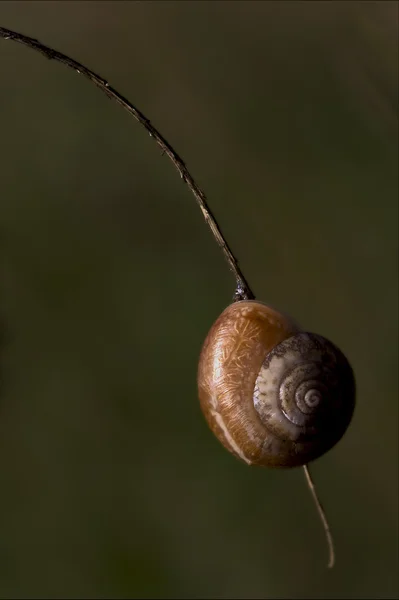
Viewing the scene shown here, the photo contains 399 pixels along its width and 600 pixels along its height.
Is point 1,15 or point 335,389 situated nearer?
point 335,389

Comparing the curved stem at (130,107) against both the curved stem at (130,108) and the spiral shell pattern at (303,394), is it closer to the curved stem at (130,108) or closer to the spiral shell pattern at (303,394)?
the curved stem at (130,108)

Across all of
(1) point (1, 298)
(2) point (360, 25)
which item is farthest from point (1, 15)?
(2) point (360, 25)

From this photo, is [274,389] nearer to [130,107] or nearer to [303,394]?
[303,394]

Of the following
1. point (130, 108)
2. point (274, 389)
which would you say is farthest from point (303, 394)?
point (130, 108)

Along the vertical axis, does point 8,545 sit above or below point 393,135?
below

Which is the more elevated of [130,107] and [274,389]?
[130,107]

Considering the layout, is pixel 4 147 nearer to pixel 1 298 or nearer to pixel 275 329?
pixel 1 298

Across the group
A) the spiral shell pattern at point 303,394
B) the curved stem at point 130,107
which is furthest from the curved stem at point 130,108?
the spiral shell pattern at point 303,394

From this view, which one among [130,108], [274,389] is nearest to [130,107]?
[130,108]
